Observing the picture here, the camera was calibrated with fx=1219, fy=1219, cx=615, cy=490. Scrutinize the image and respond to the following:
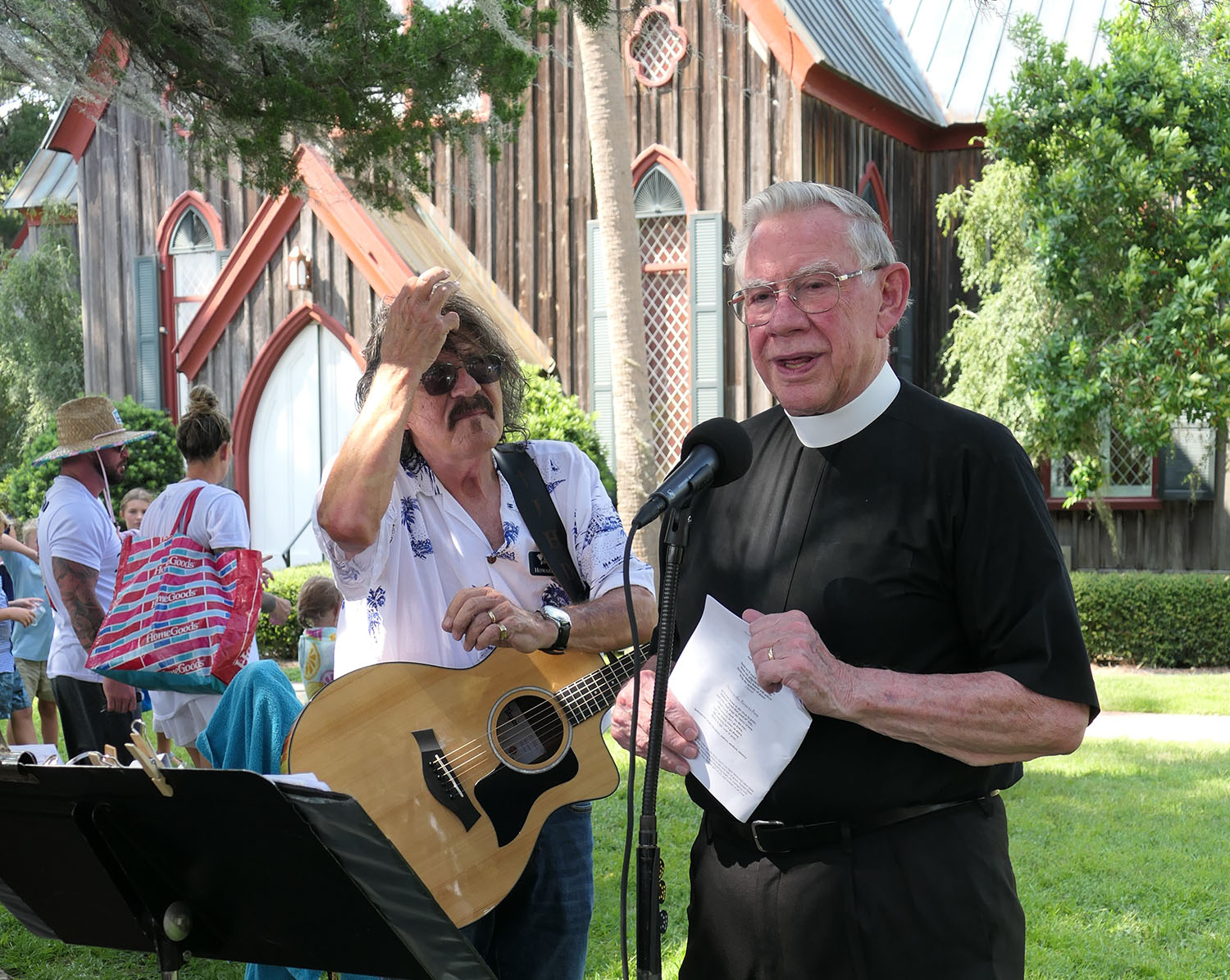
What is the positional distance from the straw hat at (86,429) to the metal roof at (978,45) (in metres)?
13.2

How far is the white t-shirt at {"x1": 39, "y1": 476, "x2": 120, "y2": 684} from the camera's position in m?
6.27

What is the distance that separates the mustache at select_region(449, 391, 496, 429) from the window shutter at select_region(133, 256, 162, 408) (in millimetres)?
15176

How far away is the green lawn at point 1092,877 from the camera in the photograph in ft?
17.4

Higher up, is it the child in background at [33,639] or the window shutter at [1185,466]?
the window shutter at [1185,466]

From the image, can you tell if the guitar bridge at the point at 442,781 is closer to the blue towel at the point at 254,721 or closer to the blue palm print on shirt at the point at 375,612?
the blue palm print on shirt at the point at 375,612

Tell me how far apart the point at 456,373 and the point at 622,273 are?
8.78 m

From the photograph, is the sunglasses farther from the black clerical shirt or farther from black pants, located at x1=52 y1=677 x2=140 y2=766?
black pants, located at x1=52 y1=677 x2=140 y2=766

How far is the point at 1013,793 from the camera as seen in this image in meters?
7.82

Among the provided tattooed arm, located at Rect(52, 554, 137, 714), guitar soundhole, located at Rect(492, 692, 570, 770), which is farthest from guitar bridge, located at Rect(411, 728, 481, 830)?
tattooed arm, located at Rect(52, 554, 137, 714)

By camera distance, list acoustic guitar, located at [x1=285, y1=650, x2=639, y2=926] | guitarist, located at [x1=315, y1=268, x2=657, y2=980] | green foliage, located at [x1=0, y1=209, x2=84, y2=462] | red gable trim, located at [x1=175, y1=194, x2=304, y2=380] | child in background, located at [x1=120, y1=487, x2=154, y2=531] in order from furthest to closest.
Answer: green foliage, located at [x1=0, y1=209, x2=84, y2=462] < red gable trim, located at [x1=175, y1=194, x2=304, y2=380] < child in background, located at [x1=120, y1=487, x2=154, y2=531] < guitarist, located at [x1=315, y1=268, x2=657, y2=980] < acoustic guitar, located at [x1=285, y1=650, x2=639, y2=926]

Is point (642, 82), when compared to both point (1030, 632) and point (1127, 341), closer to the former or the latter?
point (1127, 341)

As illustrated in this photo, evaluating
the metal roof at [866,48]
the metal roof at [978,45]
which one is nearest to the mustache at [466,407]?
the metal roof at [866,48]

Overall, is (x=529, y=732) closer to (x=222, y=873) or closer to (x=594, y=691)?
(x=594, y=691)

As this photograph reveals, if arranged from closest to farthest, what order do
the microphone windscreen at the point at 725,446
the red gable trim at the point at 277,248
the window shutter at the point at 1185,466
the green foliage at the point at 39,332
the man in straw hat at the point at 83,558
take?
the microphone windscreen at the point at 725,446, the man in straw hat at the point at 83,558, the red gable trim at the point at 277,248, the window shutter at the point at 1185,466, the green foliage at the point at 39,332
